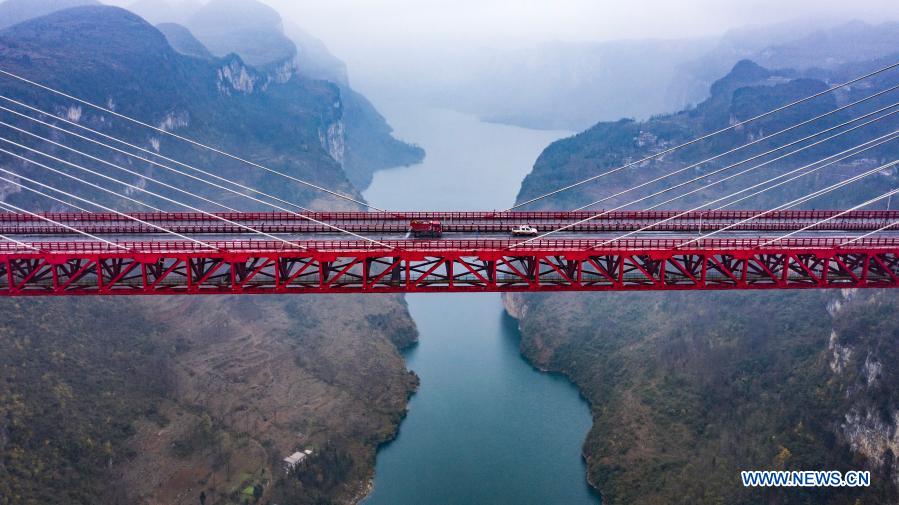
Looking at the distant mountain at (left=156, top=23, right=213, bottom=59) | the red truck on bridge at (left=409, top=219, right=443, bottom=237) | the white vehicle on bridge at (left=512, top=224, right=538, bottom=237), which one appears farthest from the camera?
the distant mountain at (left=156, top=23, right=213, bottom=59)

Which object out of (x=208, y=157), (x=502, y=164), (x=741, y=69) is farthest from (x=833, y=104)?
(x=502, y=164)

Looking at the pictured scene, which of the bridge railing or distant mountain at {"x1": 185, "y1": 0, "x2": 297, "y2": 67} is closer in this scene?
the bridge railing

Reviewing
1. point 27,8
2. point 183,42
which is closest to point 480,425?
point 183,42

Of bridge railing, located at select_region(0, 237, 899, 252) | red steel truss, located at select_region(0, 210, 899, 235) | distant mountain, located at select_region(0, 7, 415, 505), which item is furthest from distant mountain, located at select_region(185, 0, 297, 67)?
bridge railing, located at select_region(0, 237, 899, 252)

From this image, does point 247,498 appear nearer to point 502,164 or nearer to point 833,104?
point 833,104

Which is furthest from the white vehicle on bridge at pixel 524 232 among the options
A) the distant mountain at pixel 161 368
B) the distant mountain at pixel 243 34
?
the distant mountain at pixel 243 34

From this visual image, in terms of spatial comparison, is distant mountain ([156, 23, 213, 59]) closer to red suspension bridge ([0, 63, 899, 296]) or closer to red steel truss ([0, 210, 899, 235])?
red steel truss ([0, 210, 899, 235])

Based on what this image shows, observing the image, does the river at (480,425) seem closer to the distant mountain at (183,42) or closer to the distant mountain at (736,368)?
the distant mountain at (736,368)
